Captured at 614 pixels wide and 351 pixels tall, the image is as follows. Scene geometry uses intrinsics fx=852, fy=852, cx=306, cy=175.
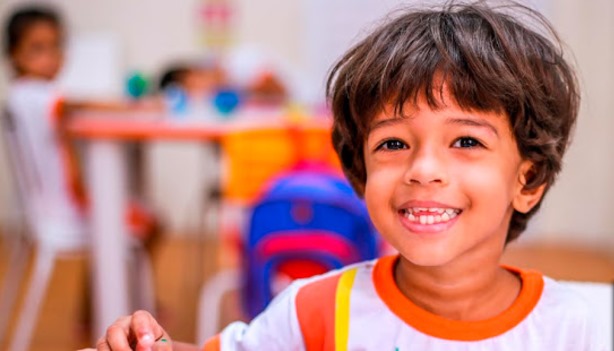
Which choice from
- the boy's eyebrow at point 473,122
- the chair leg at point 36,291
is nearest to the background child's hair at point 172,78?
the chair leg at point 36,291

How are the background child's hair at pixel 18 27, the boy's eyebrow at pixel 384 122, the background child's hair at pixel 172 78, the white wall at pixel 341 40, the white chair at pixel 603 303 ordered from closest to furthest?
the boy's eyebrow at pixel 384 122, the white chair at pixel 603 303, the background child's hair at pixel 18 27, the background child's hair at pixel 172 78, the white wall at pixel 341 40

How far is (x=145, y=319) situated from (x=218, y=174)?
11.5 ft

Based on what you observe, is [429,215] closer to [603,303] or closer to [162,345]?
[162,345]

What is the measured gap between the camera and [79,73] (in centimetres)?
415

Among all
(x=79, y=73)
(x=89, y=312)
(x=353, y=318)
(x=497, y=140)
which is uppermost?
(x=497, y=140)

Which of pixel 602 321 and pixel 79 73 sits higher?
pixel 602 321

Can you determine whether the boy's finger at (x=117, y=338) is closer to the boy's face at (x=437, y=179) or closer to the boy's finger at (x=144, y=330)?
the boy's finger at (x=144, y=330)

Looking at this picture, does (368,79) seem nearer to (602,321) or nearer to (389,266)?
(389,266)

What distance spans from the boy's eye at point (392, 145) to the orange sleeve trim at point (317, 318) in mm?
164

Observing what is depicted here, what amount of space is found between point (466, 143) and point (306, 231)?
0.98m

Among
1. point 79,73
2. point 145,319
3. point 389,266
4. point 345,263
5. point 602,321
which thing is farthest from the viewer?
point 79,73

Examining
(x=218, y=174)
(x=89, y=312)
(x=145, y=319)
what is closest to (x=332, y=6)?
(x=218, y=174)

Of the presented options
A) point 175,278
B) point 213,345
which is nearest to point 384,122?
point 213,345

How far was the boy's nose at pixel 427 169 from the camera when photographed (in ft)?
2.76
